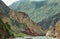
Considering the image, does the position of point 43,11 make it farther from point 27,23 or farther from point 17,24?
point 17,24

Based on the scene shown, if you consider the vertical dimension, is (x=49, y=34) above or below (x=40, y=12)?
below

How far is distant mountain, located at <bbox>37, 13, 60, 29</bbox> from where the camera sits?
19.7 metres

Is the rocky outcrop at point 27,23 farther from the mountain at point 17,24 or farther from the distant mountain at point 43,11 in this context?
the distant mountain at point 43,11

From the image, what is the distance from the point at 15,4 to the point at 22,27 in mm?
1473

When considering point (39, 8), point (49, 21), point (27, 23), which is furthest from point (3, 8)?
point (49, 21)

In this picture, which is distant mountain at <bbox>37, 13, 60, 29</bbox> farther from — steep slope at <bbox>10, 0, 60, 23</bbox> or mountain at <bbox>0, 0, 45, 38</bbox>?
mountain at <bbox>0, 0, 45, 38</bbox>

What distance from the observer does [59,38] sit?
19422 millimetres

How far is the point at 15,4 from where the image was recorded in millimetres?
19375

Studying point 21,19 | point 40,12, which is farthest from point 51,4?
point 21,19

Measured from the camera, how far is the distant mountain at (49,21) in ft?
64.7

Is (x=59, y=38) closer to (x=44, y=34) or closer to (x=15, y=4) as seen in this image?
(x=44, y=34)

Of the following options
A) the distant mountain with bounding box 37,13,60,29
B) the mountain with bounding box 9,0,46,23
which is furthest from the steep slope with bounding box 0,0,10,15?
the distant mountain with bounding box 37,13,60,29

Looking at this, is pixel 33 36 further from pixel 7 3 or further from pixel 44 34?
pixel 7 3

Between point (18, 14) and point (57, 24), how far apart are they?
8.24 feet
